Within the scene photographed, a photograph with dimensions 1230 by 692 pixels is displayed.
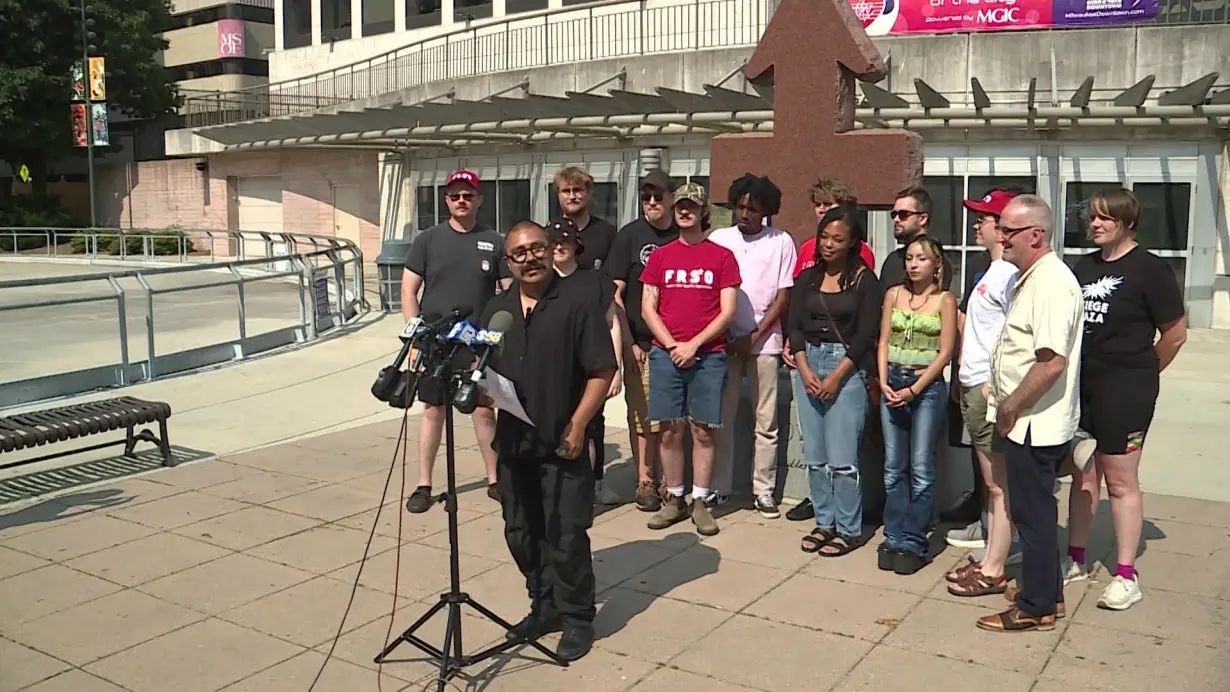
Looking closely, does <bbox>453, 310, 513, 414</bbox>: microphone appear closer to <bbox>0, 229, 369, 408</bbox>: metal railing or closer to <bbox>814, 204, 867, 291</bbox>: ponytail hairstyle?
<bbox>814, 204, 867, 291</bbox>: ponytail hairstyle

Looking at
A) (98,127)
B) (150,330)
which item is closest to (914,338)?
(150,330)

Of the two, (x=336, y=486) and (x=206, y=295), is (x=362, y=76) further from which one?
(x=336, y=486)

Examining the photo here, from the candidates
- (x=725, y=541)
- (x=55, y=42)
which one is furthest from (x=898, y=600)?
(x=55, y=42)

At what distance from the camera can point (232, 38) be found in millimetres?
45719

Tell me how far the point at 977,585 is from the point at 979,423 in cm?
71

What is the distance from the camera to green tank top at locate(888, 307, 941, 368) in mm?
4961

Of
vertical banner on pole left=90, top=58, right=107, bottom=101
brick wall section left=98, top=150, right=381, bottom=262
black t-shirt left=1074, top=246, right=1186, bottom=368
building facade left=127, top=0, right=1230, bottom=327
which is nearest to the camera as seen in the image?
black t-shirt left=1074, top=246, right=1186, bottom=368

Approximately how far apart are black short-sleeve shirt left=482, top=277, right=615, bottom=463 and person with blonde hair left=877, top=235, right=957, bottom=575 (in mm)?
1622

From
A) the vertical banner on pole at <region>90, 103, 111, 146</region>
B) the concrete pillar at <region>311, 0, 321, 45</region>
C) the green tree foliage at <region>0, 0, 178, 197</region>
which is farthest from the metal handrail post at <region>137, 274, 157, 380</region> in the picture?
the green tree foliage at <region>0, 0, 178, 197</region>

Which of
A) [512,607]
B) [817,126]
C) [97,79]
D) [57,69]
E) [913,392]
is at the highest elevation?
[57,69]

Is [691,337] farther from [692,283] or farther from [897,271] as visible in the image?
[897,271]

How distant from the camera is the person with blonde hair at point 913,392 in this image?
16.3 ft

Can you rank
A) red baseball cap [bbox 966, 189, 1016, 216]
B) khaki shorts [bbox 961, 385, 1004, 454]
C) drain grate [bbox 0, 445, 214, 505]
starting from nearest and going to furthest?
khaki shorts [bbox 961, 385, 1004, 454] < red baseball cap [bbox 966, 189, 1016, 216] < drain grate [bbox 0, 445, 214, 505]

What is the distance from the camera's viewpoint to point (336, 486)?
6.59 meters
